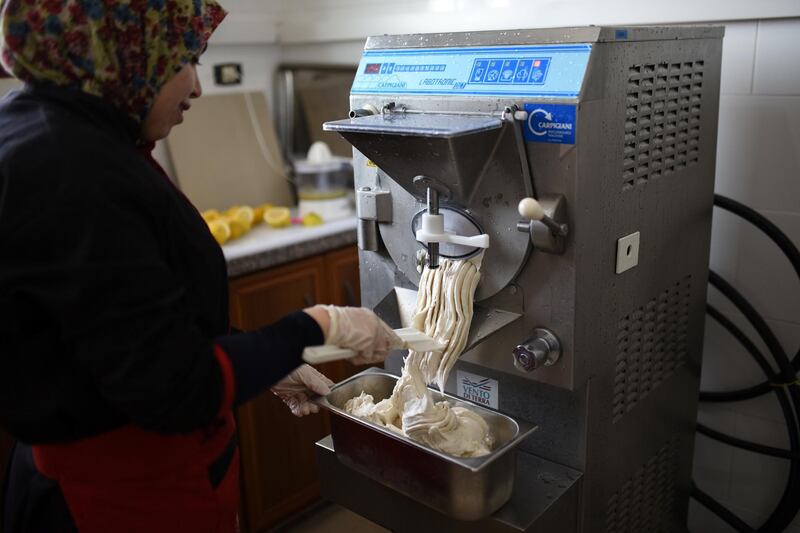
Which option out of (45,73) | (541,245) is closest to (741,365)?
(541,245)

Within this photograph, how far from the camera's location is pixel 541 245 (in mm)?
1176

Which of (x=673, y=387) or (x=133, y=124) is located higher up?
(x=133, y=124)

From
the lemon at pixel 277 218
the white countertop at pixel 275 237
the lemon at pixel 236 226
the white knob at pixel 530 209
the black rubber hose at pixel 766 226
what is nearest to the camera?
the white knob at pixel 530 209

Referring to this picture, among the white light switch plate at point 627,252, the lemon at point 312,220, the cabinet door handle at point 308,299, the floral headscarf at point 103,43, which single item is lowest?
the cabinet door handle at point 308,299

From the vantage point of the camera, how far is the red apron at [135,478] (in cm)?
113

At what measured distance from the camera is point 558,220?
1168 millimetres

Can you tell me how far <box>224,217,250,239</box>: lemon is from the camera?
91.2 inches

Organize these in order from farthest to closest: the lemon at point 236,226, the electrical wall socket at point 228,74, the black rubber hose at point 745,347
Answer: the electrical wall socket at point 228,74
the lemon at point 236,226
the black rubber hose at point 745,347

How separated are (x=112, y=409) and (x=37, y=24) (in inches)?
21.7

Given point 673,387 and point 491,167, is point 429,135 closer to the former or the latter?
point 491,167

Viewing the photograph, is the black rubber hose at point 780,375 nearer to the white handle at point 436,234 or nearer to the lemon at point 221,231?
the white handle at point 436,234

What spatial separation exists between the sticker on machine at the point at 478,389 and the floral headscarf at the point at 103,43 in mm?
808

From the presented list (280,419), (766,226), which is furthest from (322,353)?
(280,419)

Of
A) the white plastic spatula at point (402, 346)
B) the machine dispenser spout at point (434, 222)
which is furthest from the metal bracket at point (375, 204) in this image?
the white plastic spatula at point (402, 346)
